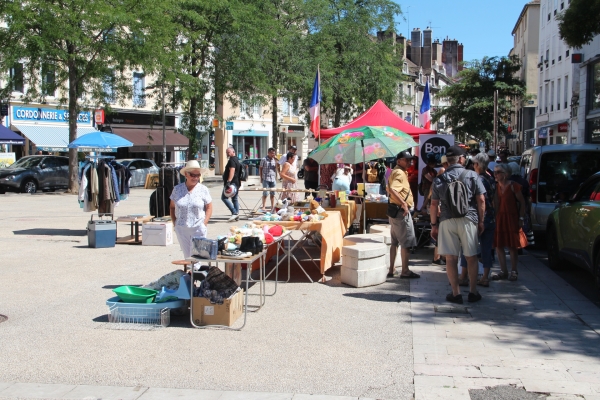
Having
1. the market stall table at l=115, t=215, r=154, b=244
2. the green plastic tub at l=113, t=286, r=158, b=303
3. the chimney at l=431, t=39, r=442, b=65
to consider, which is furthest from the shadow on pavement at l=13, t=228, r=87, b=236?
the chimney at l=431, t=39, r=442, b=65

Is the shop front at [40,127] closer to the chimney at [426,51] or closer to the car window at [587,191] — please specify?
the car window at [587,191]

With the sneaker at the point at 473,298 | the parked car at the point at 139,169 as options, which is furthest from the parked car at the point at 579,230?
the parked car at the point at 139,169

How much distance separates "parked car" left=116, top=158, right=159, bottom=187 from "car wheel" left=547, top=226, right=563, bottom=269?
2440cm

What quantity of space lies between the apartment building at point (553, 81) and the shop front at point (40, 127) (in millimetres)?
28458

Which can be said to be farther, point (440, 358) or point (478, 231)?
point (478, 231)

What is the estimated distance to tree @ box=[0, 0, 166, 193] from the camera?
22.4m

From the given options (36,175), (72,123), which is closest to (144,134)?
(36,175)

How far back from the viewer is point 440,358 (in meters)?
5.70

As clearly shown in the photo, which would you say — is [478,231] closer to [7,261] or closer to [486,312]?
[486,312]

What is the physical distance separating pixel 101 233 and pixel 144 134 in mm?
29871

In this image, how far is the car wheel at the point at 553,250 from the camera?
990 cm

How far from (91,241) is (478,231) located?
740 centimetres

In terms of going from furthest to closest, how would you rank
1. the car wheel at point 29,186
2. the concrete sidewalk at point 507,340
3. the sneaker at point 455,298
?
the car wheel at point 29,186 < the sneaker at point 455,298 < the concrete sidewalk at point 507,340

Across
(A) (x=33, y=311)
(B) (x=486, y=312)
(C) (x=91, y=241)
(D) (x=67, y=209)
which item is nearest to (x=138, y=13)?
(D) (x=67, y=209)
